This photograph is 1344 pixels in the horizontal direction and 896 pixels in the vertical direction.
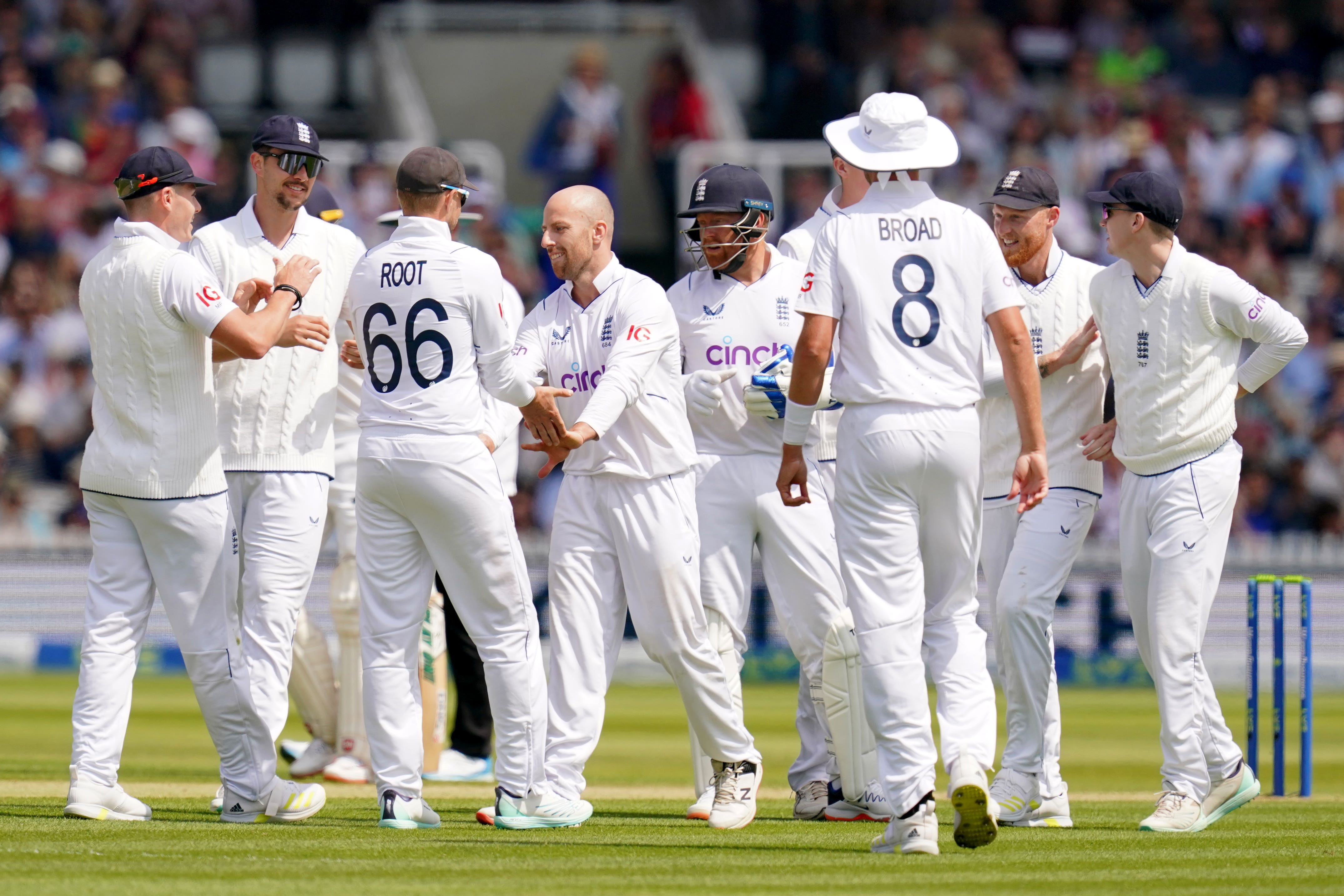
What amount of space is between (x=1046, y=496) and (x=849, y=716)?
114cm

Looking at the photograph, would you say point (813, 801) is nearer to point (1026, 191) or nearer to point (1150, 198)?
point (1026, 191)

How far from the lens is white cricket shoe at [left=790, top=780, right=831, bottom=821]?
7.47m

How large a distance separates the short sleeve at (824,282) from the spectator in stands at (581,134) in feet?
38.3

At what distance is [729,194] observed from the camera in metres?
7.36

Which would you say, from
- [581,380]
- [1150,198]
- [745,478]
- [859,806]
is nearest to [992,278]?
[1150,198]

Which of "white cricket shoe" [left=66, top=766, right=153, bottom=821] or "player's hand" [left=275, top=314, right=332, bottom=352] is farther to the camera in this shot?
"player's hand" [left=275, top=314, right=332, bottom=352]

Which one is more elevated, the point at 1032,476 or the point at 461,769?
the point at 1032,476

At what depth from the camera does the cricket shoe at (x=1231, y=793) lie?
7.20 meters

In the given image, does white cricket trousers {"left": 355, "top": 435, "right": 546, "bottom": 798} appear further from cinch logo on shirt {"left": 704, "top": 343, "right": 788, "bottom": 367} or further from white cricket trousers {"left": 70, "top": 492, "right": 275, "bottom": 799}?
cinch logo on shirt {"left": 704, "top": 343, "right": 788, "bottom": 367}

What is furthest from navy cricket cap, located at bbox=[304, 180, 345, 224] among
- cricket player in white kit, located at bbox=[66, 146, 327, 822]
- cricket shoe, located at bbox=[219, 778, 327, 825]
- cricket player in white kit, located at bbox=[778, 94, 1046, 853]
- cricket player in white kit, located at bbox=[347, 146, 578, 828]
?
cricket player in white kit, located at bbox=[778, 94, 1046, 853]

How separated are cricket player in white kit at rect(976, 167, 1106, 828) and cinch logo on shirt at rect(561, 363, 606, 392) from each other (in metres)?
1.47

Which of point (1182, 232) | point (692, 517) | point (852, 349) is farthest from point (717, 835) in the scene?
point (1182, 232)

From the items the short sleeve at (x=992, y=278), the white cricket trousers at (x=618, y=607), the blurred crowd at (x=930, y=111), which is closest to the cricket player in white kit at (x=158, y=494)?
the white cricket trousers at (x=618, y=607)

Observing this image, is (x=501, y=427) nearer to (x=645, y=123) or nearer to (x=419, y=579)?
(x=419, y=579)
